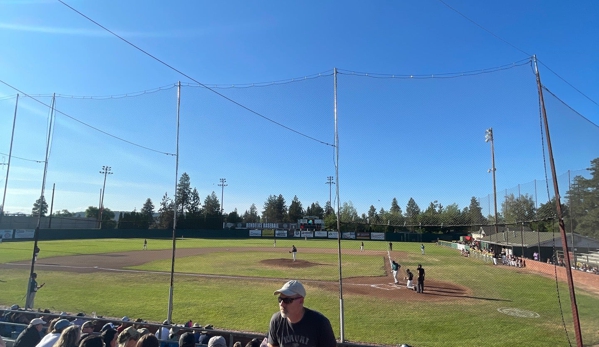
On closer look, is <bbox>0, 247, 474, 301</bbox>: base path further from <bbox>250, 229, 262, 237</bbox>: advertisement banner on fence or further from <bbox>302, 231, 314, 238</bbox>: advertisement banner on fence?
<bbox>250, 229, 262, 237</bbox>: advertisement banner on fence

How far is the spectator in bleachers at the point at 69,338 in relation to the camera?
11.9 feet

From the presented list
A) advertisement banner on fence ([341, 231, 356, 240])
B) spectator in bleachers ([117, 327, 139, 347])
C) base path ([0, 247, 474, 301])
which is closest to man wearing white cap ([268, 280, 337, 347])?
spectator in bleachers ([117, 327, 139, 347])

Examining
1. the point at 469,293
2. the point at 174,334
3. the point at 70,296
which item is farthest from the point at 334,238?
the point at 174,334

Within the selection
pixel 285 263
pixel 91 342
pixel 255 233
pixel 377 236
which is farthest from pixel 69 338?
pixel 255 233

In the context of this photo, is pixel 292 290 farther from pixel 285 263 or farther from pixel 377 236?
pixel 377 236

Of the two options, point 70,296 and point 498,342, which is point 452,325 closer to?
point 498,342

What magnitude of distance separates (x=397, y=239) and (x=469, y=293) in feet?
155

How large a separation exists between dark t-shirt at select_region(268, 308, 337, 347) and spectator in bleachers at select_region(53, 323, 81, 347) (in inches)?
90.9

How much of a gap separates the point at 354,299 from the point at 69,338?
13.2 meters

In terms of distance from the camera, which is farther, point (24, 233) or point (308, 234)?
point (308, 234)

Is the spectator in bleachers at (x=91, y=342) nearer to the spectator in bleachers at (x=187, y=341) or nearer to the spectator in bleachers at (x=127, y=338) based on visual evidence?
the spectator in bleachers at (x=127, y=338)

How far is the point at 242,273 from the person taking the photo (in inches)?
876

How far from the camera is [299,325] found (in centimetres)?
304

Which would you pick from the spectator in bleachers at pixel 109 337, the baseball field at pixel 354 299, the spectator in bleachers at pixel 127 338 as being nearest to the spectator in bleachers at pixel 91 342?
the spectator in bleachers at pixel 127 338
